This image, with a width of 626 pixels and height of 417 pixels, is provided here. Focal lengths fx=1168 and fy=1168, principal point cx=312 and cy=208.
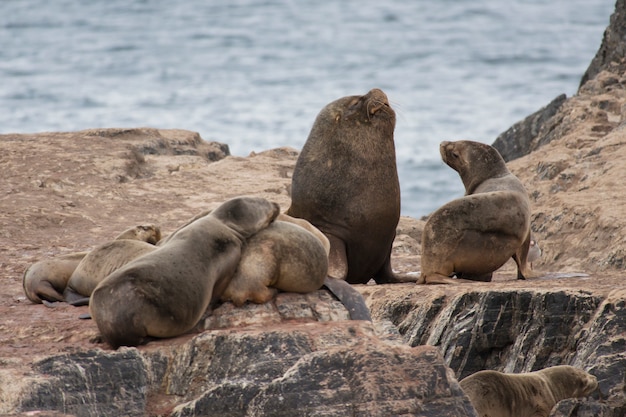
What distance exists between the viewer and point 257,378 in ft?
16.3

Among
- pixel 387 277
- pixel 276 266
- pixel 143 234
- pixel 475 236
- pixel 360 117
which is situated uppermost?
pixel 360 117

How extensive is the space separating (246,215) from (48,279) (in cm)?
150

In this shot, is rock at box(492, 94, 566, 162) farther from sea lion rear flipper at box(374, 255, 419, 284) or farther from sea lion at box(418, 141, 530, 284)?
sea lion at box(418, 141, 530, 284)

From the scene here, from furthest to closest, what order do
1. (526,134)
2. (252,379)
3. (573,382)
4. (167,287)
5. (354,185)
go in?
(526,134) < (354,185) < (573,382) < (167,287) < (252,379)

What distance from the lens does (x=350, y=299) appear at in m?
6.00

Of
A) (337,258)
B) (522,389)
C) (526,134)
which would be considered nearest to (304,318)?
(522,389)

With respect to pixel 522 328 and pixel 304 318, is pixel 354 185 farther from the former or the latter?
pixel 304 318

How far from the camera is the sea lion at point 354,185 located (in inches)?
323

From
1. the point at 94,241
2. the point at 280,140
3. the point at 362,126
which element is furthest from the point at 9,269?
the point at 280,140

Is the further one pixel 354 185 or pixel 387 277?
pixel 387 277

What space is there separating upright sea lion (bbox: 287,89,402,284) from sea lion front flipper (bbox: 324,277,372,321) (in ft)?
6.41

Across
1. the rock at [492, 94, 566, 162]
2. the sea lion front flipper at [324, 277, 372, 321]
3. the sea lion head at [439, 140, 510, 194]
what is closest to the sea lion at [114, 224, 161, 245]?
the sea lion front flipper at [324, 277, 372, 321]

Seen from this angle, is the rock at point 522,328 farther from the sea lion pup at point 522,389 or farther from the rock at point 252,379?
the rock at point 252,379

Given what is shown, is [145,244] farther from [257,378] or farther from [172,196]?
[172,196]
